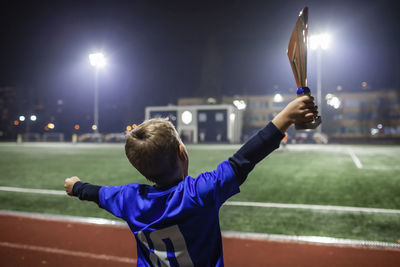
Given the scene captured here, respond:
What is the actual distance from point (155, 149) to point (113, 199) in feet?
1.45

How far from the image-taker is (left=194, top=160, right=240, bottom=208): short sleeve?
4.79ft

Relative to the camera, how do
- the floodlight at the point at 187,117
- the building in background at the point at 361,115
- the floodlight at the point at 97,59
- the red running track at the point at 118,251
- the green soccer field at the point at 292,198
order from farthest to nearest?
the building in background at the point at 361,115 < the floodlight at the point at 187,117 < the floodlight at the point at 97,59 < the green soccer field at the point at 292,198 < the red running track at the point at 118,251

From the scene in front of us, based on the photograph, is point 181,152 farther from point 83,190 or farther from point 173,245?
point 83,190

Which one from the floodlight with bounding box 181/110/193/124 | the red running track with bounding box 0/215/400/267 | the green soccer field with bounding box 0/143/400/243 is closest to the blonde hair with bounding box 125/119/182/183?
the red running track with bounding box 0/215/400/267

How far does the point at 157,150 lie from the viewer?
5.25 feet

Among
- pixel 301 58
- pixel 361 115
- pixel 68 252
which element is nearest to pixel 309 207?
pixel 68 252

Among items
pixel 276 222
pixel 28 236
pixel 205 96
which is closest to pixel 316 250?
pixel 276 222

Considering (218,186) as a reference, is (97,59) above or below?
above

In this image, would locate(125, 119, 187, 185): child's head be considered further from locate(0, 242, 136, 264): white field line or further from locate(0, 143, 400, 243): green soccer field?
locate(0, 143, 400, 243): green soccer field

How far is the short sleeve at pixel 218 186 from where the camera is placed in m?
1.46

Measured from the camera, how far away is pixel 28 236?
16.7 feet

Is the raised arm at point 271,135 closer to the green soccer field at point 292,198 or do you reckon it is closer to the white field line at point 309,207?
the green soccer field at point 292,198

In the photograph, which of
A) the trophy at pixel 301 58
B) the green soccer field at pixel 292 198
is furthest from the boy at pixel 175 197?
the green soccer field at pixel 292 198

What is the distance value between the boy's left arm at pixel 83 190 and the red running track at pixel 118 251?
252 centimetres
